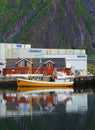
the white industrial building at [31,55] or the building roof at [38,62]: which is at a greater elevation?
the white industrial building at [31,55]

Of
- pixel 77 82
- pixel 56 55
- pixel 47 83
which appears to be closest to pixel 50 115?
pixel 47 83

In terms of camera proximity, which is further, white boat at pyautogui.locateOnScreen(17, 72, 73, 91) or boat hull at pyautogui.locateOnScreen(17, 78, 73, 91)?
white boat at pyautogui.locateOnScreen(17, 72, 73, 91)

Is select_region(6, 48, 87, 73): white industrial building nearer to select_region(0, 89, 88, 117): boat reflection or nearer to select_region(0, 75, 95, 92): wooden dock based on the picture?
select_region(0, 75, 95, 92): wooden dock

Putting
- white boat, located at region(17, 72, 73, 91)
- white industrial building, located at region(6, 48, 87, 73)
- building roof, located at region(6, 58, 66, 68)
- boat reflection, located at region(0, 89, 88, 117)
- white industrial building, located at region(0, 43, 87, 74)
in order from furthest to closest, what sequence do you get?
white industrial building, located at region(0, 43, 87, 74), white industrial building, located at region(6, 48, 87, 73), building roof, located at region(6, 58, 66, 68), white boat, located at region(17, 72, 73, 91), boat reflection, located at region(0, 89, 88, 117)

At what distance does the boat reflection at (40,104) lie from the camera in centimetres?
5312

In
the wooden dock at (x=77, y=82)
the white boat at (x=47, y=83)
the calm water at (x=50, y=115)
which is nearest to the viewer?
the calm water at (x=50, y=115)

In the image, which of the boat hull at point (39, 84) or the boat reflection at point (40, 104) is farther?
the boat hull at point (39, 84)

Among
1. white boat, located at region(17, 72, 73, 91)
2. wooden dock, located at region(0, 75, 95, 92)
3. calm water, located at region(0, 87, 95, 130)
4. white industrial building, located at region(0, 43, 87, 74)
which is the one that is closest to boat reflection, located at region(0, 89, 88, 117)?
calm water, located at region(0, 87, 95, 130)

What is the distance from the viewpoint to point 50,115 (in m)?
49.3

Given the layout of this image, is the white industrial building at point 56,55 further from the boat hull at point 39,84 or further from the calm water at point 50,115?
the calm water at point 50,115

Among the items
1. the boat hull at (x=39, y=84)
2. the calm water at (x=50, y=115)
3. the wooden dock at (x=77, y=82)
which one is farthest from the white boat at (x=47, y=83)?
the calm water at (x=50, y=115)

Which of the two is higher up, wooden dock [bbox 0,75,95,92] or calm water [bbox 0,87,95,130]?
wooden dock [bbox 0,75,95,92]

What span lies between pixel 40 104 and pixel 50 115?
9927 mm

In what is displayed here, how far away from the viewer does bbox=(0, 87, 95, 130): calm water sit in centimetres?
4325
